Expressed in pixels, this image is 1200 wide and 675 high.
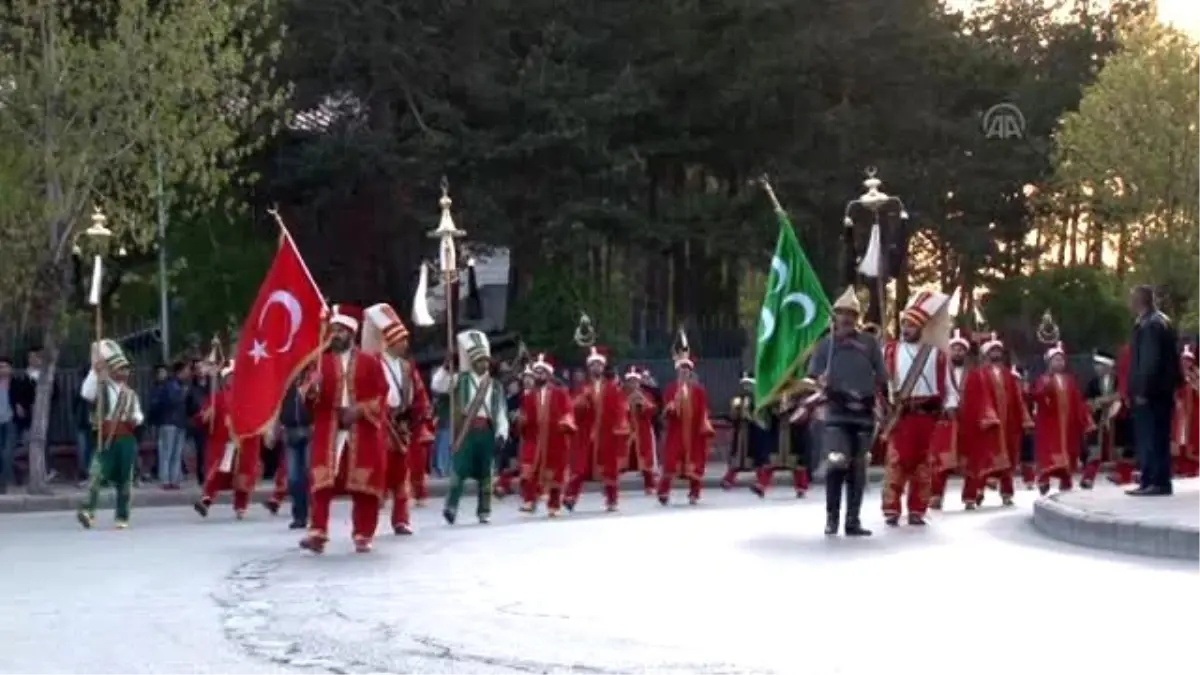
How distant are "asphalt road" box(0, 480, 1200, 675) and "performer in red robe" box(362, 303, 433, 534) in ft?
1.55

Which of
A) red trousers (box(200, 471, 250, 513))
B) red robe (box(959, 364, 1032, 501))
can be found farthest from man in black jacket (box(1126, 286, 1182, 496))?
red trousers (box(200, 471, 250, 513))

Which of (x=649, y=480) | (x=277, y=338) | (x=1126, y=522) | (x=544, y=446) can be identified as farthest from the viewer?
(x=649, y=480)

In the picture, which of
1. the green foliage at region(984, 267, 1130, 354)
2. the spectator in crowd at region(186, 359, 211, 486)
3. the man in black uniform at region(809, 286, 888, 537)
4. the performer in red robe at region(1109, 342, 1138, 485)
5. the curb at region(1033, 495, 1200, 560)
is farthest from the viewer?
the green foliage at region(984, 267, 1130, 354)

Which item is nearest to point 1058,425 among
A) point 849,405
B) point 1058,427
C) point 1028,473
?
point 1058,427

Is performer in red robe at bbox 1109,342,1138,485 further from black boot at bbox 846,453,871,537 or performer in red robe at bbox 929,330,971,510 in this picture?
black boot at bbox 846,453,871,537

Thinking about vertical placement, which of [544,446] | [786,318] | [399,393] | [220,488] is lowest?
[220,488]

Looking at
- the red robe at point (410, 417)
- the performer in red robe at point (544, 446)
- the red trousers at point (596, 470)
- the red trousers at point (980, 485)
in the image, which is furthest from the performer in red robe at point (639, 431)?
the red robe at point (410, 417)

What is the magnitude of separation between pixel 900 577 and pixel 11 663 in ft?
18.6

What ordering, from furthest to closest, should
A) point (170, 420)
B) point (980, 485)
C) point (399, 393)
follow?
1. point (170, 420)
2. point (980, 485)
3. point (399, 393)

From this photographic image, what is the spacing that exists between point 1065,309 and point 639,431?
2325 cm

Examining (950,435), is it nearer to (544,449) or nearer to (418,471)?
(544,449)

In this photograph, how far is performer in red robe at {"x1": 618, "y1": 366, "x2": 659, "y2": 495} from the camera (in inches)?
1193

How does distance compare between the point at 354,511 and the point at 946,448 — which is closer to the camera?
the point at 354,511

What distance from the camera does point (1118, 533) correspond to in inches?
739
